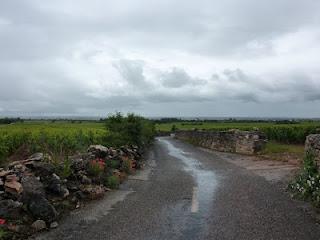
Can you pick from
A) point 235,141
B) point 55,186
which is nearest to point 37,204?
point 55,186

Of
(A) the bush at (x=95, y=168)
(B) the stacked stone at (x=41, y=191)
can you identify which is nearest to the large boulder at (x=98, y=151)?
(B) the stacked stone at (x=41, y=191)

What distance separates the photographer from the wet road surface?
28.0ft

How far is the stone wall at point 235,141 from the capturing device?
2845 centimetres

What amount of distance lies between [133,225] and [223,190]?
5215mm

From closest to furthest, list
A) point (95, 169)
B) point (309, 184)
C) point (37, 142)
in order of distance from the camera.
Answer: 1. point (309, 184)
2. point (95, 169)
3. point (37, 142)

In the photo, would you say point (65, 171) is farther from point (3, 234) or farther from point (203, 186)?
point (203, 186)

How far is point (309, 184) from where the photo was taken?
40.1 feet

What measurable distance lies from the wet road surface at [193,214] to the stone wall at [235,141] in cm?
1312

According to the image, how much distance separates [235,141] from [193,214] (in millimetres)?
21095

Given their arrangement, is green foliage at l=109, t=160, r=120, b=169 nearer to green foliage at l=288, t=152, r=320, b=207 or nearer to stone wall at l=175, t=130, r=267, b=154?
green foliage at l=288, t=152, r=320, b=207

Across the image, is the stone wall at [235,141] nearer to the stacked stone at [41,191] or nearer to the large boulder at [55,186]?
the stacked stone at [41,191]

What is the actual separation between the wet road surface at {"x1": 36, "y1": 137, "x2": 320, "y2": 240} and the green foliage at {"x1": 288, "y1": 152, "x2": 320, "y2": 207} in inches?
17.2

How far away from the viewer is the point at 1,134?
1430 centimetres

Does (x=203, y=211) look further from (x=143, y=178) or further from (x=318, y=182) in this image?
(x=143, y=178)
